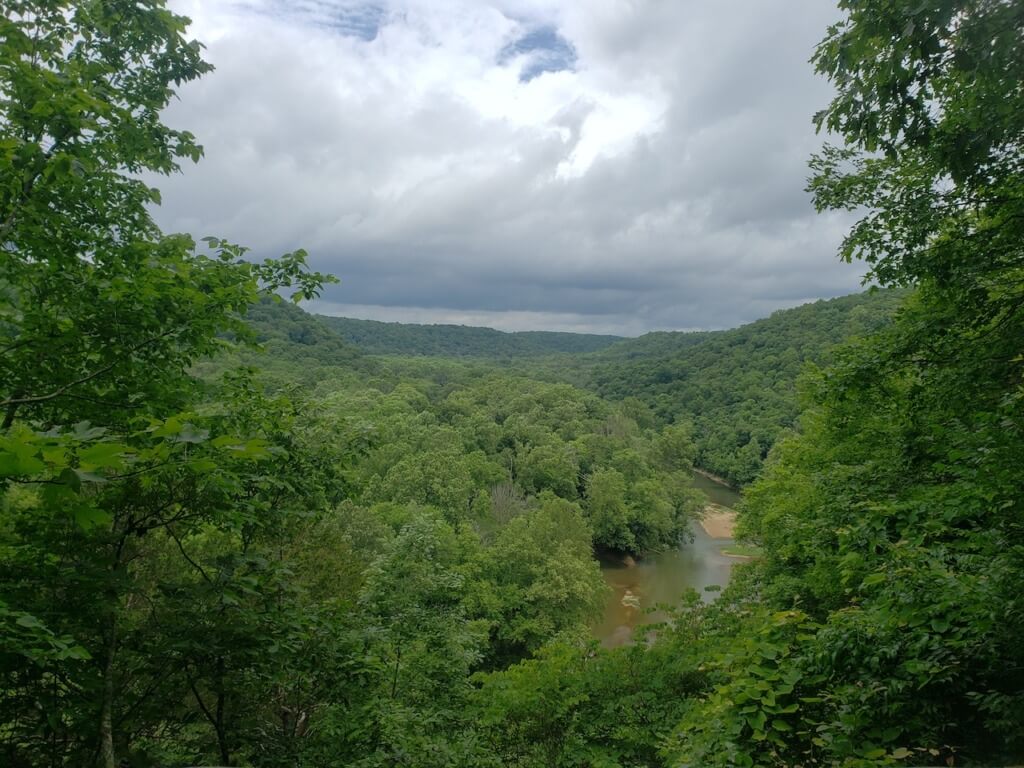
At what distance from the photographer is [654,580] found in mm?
34812

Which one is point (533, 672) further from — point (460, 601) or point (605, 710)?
point (460, 601)

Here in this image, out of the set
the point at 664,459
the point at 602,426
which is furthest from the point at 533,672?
the point at 602,426

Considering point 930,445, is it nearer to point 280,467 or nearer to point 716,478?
point 280,467

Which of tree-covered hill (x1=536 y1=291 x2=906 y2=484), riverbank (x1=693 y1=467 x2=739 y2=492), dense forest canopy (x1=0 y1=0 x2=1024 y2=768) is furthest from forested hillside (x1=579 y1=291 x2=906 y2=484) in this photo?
dense forest canopy (x1=0 y1=0 x2=1024 y2=768)

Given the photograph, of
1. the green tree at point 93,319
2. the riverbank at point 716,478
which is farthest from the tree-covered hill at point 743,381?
the green tree at point 93,319

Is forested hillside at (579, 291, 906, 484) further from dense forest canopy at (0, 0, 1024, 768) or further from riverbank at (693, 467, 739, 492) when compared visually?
dense forest canopy at (0, 0, 1024, 768)

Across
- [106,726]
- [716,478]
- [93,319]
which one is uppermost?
[93,319]

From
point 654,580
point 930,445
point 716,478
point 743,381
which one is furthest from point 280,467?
point 743,381

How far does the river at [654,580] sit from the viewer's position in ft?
90.9

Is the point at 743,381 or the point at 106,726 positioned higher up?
the point at 743,381

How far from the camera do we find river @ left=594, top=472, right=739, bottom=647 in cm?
2770

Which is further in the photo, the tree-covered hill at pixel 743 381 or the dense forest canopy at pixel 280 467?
the tree-covered hill at pixel 743 381

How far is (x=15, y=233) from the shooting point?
3.36m

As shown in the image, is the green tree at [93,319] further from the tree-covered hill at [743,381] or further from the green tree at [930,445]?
the tree-covered hill at [743,381]
